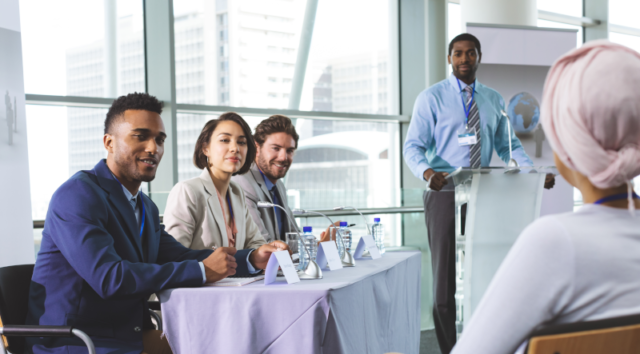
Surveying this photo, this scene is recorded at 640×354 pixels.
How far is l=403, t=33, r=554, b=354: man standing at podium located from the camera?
10.5 ft

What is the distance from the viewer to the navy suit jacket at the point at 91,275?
1709 mm

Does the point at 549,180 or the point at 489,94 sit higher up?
the point at 489,94

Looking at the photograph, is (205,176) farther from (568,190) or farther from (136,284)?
(568,190)

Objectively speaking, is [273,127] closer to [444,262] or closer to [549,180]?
[444,262]

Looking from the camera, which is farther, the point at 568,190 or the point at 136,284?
the point at 568,190

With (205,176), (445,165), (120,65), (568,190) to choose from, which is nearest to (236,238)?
(205,176)

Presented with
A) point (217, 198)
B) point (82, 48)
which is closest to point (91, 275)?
point (217, 198)

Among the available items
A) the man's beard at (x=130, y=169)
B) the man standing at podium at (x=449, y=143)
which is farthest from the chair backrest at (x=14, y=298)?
the man standing at podium at (x=449, y=143)

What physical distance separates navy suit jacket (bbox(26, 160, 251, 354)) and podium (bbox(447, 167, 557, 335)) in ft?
4.67

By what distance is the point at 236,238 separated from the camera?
2.72 meters

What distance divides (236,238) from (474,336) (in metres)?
2.02

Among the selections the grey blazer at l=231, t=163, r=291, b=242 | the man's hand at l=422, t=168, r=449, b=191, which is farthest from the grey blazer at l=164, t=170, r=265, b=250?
the man's hand at l=422, t=168, r=449, b=191

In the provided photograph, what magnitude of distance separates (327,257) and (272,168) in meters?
1.05

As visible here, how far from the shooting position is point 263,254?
7.09ft
